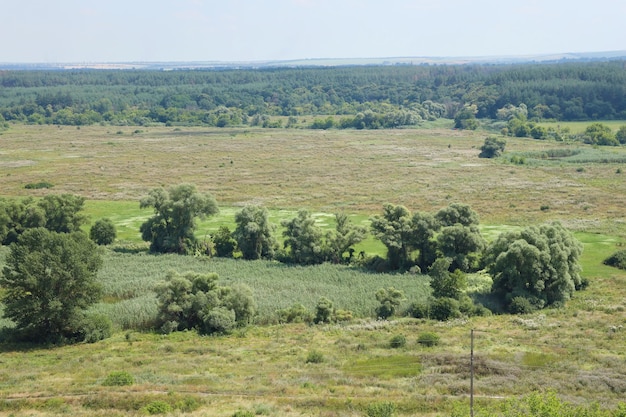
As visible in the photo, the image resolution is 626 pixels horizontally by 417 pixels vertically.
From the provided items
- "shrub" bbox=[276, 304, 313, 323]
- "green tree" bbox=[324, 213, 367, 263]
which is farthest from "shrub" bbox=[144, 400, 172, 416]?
"green tree" bbox=[324, 213, 367, 263]

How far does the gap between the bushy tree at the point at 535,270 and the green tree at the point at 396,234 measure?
30.1 ft

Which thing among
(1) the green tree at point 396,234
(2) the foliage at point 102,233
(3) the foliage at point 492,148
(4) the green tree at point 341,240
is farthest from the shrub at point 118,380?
(3) the foliage at point 492,148

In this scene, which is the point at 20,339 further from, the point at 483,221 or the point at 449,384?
the point at 483,221

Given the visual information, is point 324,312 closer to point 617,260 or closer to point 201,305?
point 201,305

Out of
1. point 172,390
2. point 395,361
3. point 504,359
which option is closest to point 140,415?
point 172,390

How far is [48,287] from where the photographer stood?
4381 cm

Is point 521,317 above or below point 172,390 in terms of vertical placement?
below

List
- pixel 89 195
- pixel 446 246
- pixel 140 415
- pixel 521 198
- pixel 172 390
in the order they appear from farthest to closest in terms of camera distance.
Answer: pixel 89 195 → pixel 521 198 → pixel 446 246 → pixel 172 390 → pixel 140 415

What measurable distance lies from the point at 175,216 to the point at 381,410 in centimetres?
4171

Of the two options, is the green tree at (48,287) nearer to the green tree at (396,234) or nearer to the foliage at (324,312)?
the foliage at (324,312)

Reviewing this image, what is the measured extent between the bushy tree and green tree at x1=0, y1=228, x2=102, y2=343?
30386 millimetres

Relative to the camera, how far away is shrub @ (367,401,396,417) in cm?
2923

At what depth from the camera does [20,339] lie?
44562 mm

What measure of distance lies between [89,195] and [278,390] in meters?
74.5
